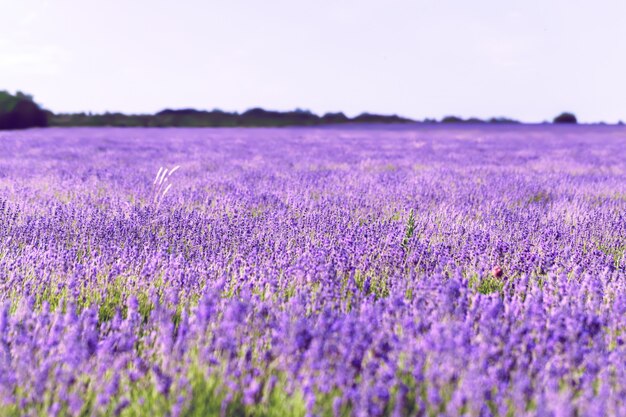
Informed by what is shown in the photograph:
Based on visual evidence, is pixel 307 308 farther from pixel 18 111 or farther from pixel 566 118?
pixel 566 118

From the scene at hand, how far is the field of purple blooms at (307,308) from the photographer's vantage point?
1.35 meters

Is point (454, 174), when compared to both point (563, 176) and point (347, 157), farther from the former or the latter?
point (347, 157)

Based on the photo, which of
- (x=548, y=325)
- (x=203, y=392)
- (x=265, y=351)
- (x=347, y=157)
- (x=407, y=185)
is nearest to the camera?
(x=203, y=392)

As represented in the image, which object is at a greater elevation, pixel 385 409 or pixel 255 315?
pixel 255 315

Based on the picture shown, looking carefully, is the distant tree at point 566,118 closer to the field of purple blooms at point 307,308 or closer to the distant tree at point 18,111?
the distant tree at point 18,111

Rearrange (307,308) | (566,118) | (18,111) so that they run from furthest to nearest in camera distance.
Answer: (566,118)
(18,111)
(307,308)

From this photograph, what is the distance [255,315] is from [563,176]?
20.6ft

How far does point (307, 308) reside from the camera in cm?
195

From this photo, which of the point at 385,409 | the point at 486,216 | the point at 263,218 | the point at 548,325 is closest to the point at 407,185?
the point at 486,216

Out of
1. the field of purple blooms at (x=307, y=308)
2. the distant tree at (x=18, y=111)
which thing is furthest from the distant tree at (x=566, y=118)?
the field of purple blooms at (x=307, y=308)

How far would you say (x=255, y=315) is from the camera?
69.1 inches

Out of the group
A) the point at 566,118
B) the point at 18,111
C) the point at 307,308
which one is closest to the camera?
the point at 307,308

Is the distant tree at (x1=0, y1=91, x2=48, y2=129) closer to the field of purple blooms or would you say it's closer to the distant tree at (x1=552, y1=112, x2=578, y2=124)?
the field of purple blooms

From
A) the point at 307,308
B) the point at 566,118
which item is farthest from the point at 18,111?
the point at 566,118
